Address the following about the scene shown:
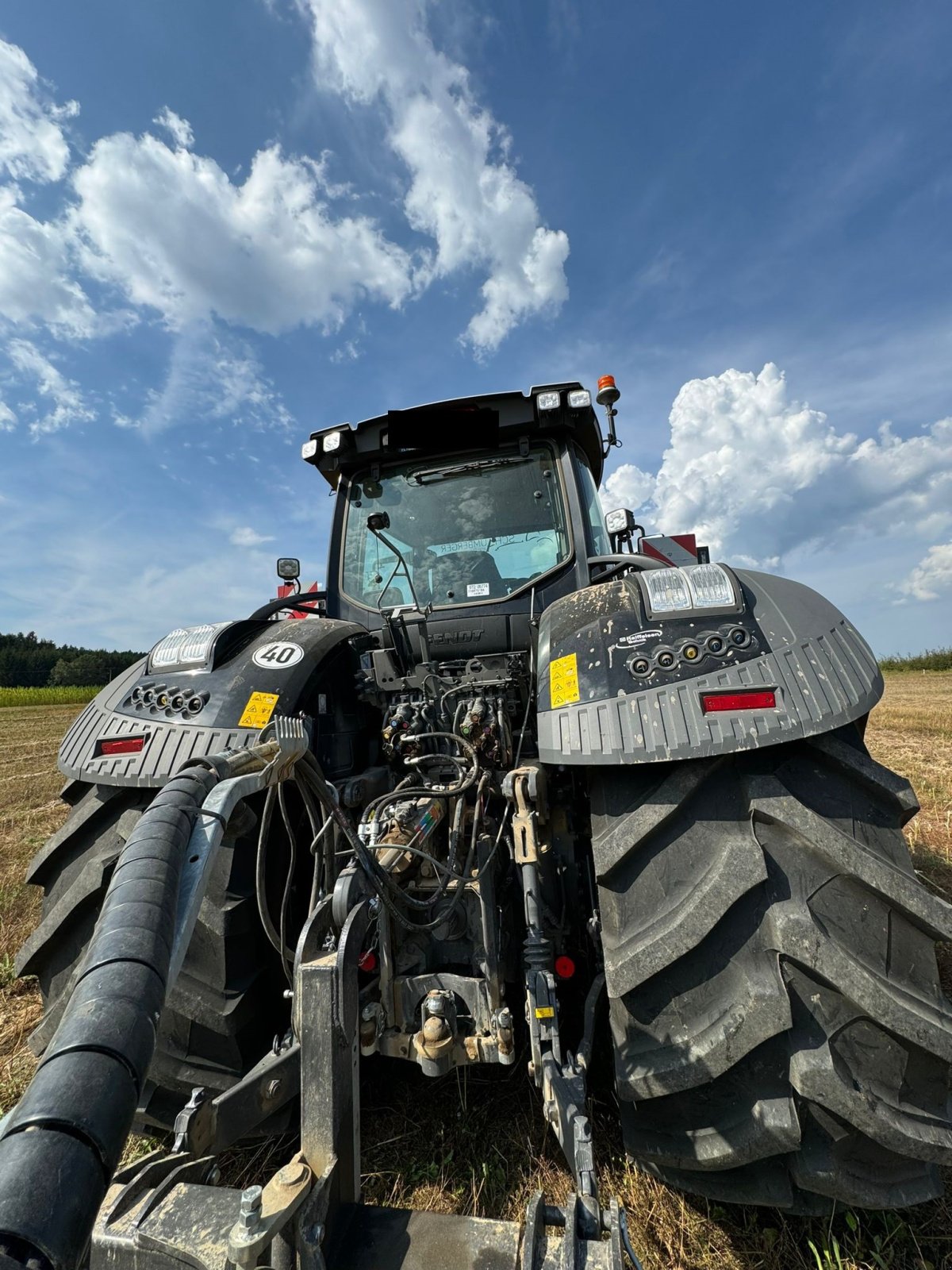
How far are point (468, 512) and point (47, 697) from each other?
33676mm

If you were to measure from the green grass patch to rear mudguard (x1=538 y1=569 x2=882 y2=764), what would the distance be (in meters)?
30.9

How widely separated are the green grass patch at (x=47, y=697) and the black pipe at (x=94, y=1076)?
103 feet

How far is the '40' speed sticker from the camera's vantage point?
81.7 inches

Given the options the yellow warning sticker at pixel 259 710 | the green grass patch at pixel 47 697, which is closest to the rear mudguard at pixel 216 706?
the yellow warning sticker at pixel 259 710

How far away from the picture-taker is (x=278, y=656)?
2117 millimetres

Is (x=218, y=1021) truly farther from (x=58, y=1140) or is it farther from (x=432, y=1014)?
(x=58, y=1140)

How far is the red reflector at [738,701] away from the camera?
5.01ft

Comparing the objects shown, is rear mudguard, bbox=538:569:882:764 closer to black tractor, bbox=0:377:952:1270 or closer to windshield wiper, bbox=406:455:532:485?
black tractor, bbox=0:377:952:1270

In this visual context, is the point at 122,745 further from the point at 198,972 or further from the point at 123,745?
the point at 198,972

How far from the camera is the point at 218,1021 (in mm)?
1624

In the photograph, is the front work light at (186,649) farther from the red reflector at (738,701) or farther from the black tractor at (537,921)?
the red reflector at (738,701)

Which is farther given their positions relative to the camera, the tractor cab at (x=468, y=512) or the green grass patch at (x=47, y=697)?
the green grass patch at (x=47, y=697)

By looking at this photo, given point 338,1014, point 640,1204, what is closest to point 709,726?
point 338,1014

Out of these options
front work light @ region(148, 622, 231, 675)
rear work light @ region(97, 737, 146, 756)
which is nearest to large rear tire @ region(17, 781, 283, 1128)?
rear work light @ region(97, 737, 146, 756)
